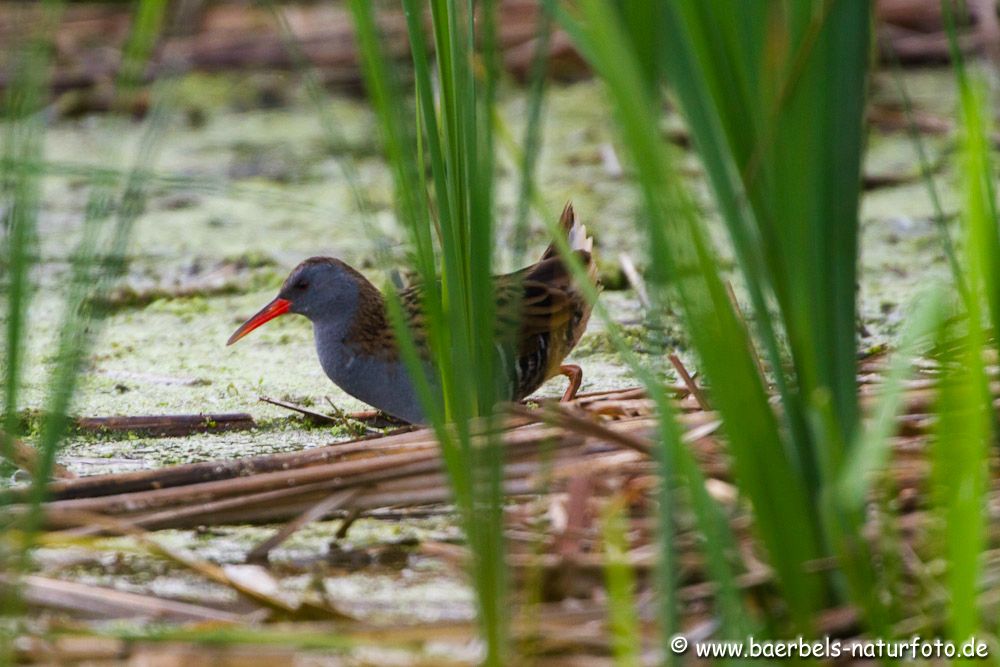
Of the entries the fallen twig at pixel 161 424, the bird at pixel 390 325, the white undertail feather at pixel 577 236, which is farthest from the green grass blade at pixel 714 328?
the white undertail feather at pixel 577 236

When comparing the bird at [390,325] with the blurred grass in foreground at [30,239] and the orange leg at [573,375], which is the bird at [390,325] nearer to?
the orange leg at [573,375]

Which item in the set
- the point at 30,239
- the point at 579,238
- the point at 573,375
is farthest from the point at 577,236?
the point at 30,239

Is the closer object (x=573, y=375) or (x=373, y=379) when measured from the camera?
(x=373, y=379)

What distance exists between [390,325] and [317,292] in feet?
0.59

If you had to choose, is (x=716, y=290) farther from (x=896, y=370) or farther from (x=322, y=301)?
(x=322, y=301)

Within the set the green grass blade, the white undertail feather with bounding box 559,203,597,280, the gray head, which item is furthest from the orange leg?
the green grass blade

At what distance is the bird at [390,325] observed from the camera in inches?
94.3

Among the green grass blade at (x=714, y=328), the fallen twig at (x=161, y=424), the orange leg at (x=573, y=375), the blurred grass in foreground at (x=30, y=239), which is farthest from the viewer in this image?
the orange leg at (x=573, y=375)

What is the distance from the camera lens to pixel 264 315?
8.88ft

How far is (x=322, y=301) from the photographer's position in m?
2.60

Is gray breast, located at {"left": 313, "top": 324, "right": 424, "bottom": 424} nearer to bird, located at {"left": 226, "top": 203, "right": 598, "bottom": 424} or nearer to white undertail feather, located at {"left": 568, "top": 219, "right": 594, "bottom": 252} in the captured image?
bird, located at {"left": 226, "top": 203, "right": 598, "bottom": 424}

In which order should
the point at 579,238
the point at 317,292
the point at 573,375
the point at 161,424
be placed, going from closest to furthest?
1. the point at 161,424
2. the point at 573,375
3. the point at 317,292
4. the point at 579,238

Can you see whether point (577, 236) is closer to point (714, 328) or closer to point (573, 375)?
point (573, 375)

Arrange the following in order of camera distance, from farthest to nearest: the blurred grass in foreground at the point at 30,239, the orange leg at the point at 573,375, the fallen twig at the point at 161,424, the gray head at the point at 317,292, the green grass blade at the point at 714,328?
the gray head at the point at 317,292
the orange leg at the point at 573,375
the fallen twig at the point at 161,424
the blurred grass in foreground at the point at 30,239
the green grass blade at the point at 714,328
